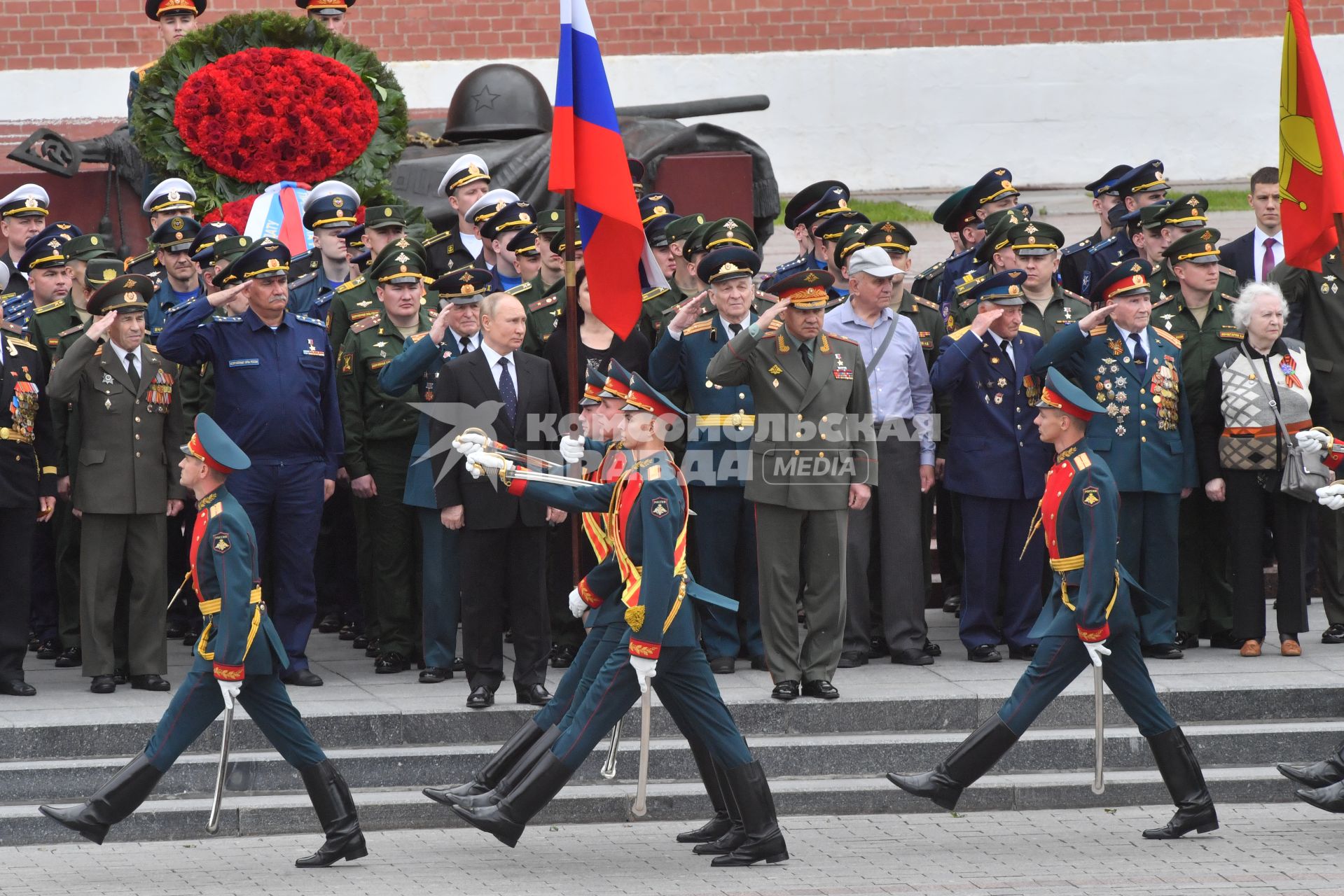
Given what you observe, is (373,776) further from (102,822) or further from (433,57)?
(433,57)

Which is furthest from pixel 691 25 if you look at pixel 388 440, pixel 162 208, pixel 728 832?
pixel 728 832

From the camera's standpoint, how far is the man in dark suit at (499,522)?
8859mm

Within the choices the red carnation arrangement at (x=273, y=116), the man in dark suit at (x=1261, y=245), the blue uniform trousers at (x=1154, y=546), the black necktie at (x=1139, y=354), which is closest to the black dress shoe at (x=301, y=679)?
the red carnation arrangement at (x=273, y=116)

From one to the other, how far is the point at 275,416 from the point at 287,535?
0.57 m

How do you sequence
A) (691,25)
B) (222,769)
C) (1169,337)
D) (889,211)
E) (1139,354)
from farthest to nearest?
Result: (691,25), (889,211), (1169,337), (1139,354), (222,769)

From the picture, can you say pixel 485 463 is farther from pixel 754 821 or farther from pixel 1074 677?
pixel 1074 677

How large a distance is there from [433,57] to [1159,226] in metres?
9.83

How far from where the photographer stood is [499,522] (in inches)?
352

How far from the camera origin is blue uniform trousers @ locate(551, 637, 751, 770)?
7332mm

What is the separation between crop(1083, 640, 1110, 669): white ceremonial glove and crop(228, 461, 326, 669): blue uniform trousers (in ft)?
12.4

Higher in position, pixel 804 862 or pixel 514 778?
pixel 514 778

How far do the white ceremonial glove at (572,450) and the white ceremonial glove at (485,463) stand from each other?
0.52 meters

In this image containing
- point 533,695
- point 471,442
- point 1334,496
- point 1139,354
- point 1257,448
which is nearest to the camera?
point 471,442

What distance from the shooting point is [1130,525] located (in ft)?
32.3
